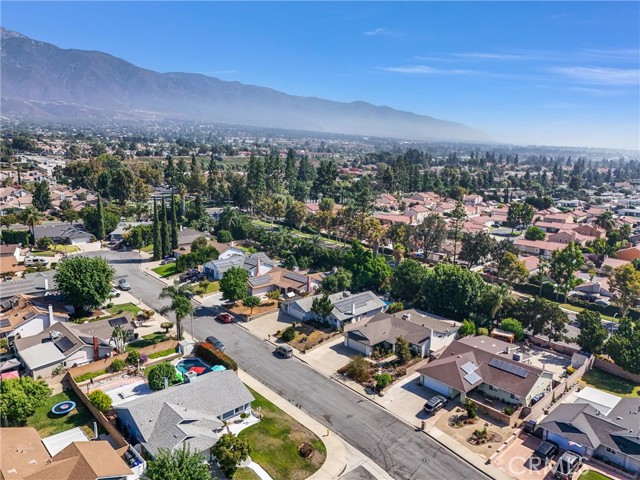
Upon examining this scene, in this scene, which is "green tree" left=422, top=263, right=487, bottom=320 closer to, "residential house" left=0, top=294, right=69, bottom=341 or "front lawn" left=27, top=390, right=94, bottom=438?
"front lawn" left=27, top=390, right=94, bottom=438

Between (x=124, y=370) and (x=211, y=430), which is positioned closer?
(x=211, y=430)

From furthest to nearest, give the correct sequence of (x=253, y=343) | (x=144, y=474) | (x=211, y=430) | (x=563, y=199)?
1. (x=563, y=199)
2. (x=253, y=343)
3. (x=211, y=430)
4. (x=144, y=474)

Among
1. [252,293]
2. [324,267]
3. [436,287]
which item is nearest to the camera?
[436,287]

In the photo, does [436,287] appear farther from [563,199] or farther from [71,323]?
[563,199]

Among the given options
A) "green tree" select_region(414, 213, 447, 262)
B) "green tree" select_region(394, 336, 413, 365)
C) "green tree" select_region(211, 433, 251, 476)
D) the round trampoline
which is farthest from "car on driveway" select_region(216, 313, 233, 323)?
"green tree" select_region(414, 213, 447, 262)

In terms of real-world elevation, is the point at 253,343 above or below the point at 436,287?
below

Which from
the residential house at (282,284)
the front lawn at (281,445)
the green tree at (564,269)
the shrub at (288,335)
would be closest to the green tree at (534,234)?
the green tree at (564,269)

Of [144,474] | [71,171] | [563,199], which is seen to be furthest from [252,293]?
[563,199]
